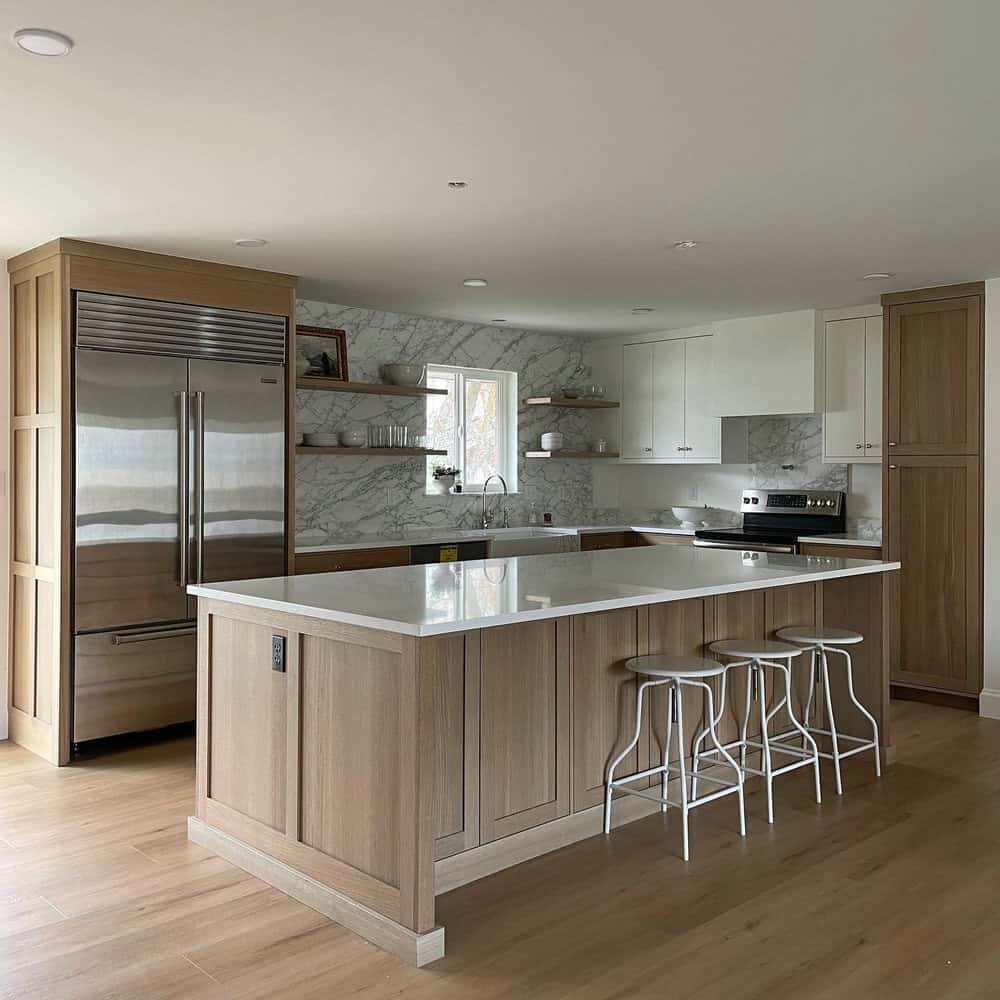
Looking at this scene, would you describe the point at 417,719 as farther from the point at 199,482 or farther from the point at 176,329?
the point at 176,329

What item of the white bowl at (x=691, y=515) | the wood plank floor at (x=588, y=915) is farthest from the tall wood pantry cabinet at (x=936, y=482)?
the wood plank floor at (x=588, y=915)

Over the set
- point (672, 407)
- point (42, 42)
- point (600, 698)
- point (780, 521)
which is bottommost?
point (600, 698)

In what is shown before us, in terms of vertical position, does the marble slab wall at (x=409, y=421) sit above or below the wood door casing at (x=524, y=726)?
above

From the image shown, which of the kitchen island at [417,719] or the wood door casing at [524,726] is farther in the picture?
the wood door casing at [524,726]

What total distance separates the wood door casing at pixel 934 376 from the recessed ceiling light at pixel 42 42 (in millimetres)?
4662

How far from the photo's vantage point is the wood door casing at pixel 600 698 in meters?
3.41

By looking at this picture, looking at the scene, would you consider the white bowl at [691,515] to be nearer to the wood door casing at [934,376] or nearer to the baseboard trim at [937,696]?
the wood door casing at [934,376]

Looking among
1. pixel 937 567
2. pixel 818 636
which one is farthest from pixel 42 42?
pixel 937 567

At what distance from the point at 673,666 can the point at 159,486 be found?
2.62 m

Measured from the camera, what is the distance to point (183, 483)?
4.70 meters

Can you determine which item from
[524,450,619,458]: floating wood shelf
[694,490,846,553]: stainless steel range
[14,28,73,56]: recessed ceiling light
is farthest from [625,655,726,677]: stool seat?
[524,450,619,458]: floating wood shelf

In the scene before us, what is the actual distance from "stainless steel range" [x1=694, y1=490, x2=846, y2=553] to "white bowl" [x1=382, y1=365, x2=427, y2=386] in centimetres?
216

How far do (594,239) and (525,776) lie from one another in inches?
93.0

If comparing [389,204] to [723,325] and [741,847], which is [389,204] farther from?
[723,325]
